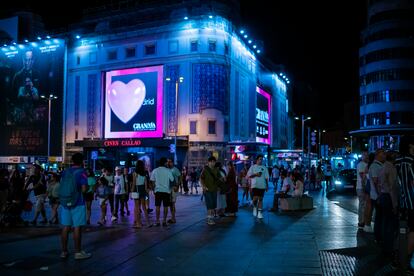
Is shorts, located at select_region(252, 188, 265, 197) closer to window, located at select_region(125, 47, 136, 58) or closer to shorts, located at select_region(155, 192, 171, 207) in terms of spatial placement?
shorts, located at select_region(155, 192, 171, 207)

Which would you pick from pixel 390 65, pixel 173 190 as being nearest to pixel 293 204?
pixel 173 190

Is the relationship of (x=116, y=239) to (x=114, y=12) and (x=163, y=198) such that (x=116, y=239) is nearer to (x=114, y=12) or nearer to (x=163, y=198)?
(x=163, y=198)

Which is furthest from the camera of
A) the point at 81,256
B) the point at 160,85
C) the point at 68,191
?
the point at 160,85

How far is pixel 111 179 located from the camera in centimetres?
1431

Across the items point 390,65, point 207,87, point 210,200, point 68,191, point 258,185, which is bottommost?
point 210,200

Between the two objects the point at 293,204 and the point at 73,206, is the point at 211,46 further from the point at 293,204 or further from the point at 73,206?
the point at 73,206

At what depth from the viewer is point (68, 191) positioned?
8078mm

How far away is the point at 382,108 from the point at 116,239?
2255 inches

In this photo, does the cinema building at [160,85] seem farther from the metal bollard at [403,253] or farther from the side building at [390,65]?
the metal bollard at [403,253]

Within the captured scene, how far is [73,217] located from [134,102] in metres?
39.8

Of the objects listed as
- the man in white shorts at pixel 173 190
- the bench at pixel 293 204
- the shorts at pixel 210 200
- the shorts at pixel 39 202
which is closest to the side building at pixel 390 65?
the bench at pixel 293 204

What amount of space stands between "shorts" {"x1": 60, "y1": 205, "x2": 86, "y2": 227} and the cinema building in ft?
104

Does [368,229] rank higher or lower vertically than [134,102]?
lower

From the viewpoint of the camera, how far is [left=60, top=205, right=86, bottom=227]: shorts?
8.07 metres
